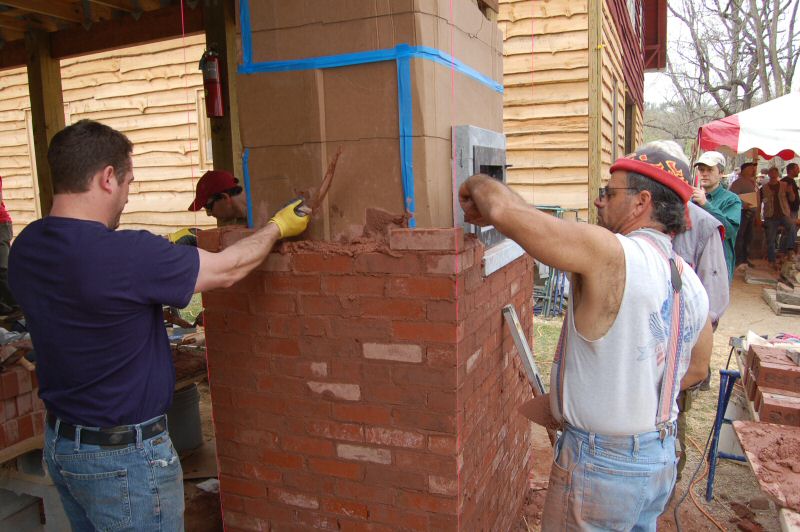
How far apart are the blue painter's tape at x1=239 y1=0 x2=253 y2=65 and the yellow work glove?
655 millimetres

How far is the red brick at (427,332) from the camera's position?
2115 millimetres

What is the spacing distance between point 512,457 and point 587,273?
1.87 meters

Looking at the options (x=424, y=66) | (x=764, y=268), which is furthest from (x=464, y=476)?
(x=764, y=268)

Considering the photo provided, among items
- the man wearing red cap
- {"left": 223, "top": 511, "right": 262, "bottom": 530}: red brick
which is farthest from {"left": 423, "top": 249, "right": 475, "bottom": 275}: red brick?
the man wearing red cap

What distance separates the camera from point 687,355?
216 cm

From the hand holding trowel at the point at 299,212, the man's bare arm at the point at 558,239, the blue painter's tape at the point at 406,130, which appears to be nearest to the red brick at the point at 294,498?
the hand holding trowel at the point at 299,212

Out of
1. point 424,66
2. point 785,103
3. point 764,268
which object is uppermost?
point 785,103

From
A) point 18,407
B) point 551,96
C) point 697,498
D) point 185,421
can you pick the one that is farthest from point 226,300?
point 551,96

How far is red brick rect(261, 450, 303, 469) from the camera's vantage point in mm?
2470

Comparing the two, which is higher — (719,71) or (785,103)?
(719,71)

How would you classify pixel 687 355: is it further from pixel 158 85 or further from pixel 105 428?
pixel 158 85

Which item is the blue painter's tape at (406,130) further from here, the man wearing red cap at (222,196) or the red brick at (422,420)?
the man wearing red cap at (222,196)

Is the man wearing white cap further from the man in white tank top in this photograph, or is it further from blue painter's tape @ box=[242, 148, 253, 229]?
blue painter's tape @ box=[242, 148, 253, 229]

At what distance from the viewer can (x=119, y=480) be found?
2070mm
